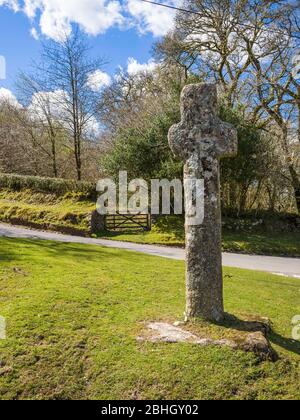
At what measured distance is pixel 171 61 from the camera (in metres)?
21.8

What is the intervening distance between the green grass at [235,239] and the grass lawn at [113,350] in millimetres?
9782

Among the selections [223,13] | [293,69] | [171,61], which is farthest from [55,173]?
[293,69]

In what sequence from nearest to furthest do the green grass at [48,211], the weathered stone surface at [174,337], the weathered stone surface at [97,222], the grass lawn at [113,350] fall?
the grass lawn at [113,350] < the weathered stone surface at [174,337] < the weathered stone surface at [97,222] < the green grass at [48,211]

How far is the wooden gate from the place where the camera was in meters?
20.3

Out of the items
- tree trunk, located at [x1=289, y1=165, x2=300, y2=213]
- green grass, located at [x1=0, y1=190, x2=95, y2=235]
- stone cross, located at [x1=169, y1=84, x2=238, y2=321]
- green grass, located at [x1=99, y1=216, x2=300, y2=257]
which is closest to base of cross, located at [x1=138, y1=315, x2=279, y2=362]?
stone cross, located at [x1=169, y1=84, x2=238, y2=321]

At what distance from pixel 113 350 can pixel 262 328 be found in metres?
2.00

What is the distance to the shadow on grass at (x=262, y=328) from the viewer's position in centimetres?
451

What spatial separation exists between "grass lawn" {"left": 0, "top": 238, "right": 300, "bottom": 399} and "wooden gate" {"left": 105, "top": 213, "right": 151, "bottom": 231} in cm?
1344

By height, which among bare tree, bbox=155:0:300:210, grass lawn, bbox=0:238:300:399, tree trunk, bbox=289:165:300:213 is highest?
bare tree, bbox=155:0:300:210

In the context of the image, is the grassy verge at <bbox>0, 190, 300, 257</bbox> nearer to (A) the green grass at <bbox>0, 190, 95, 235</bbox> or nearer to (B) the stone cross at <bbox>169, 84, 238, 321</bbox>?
(A) the green grass at <bbox>0, 190, 95, 235</bbox>

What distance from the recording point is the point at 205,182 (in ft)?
15.5

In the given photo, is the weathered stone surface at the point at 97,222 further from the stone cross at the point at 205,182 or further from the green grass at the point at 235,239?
the stone cross at the point at 205,182

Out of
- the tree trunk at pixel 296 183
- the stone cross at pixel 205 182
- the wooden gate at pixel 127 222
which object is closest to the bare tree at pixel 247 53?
the tree trunk at pixel 296 183
